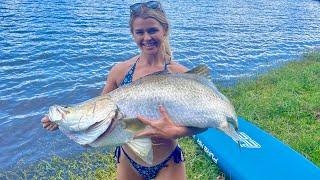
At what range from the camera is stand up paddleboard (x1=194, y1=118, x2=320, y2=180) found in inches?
236

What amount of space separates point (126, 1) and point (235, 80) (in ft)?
59.4

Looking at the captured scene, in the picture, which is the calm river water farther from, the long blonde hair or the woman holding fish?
the long blonde hair

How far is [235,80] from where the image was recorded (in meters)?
13.4

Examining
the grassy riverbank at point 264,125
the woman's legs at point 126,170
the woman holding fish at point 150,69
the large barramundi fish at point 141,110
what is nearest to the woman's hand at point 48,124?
the large barramundi fish at point 141,110

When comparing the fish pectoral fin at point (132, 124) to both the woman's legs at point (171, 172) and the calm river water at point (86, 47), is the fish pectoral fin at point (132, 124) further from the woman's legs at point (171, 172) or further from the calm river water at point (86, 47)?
the calm river water at point (86, 47)

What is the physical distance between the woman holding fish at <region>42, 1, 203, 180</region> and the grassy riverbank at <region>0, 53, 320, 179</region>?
74.7 inches

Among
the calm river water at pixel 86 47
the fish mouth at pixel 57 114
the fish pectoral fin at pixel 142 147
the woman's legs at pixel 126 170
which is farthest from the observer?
the calm river water at pixel 86 47

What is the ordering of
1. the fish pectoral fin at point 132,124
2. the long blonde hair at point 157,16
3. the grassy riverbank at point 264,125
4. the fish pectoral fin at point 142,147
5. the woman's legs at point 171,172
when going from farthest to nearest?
the grassy riverbank at point 264,125
the woman's legs at point 171,172
the long blonde hair at point 157,16
the fish pectoral fin at point 142,147
the fish pectoral fin at point 132,124

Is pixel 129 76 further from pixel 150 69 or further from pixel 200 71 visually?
pixel 200 71

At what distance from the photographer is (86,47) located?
54.7ft

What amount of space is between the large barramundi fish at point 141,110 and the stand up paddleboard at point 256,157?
2553 millimetres

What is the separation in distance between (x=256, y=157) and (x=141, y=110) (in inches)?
136

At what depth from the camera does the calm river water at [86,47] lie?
952cm

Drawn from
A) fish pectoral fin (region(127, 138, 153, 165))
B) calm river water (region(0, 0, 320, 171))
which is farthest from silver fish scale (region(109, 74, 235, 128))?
calm river water (region(0, 0, 320, 171))
